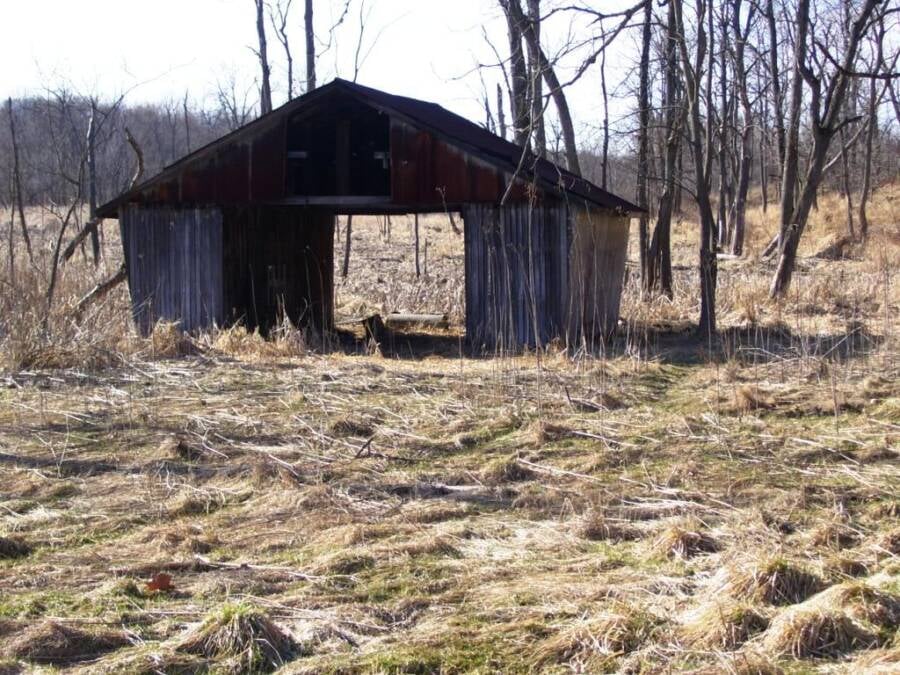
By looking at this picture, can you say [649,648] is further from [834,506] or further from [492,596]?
[834,506]

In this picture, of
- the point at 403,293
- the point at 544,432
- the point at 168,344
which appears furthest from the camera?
the point at 403,293

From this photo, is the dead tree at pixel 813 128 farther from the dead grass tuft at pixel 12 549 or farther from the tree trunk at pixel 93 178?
the dead grass tuft at pixel 12 549

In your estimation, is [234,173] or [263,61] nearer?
[234,173]

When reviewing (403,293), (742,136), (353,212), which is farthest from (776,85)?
(353,212)

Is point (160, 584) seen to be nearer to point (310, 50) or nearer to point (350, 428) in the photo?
point (350, 428)

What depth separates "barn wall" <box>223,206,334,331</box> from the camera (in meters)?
15.2

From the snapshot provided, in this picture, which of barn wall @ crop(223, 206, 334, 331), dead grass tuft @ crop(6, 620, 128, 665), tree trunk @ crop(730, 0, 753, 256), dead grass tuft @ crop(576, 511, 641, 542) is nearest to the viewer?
dead grass tuft @ crop(6, 620, 128, 665)

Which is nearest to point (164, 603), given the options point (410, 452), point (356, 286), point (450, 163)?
point (410, 452)

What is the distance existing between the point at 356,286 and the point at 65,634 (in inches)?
745

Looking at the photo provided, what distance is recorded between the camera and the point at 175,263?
48.9 feet

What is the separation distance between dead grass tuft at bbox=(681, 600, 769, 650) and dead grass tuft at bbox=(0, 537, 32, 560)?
329 cm

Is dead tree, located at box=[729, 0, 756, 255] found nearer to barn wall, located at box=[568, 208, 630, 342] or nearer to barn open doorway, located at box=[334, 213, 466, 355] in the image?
barn open doorway, located at box=[334, 213, 466, 355]

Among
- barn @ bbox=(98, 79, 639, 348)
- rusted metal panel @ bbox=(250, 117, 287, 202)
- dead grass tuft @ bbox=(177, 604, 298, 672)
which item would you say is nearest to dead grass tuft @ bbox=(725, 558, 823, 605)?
dead grass tuft @ bbox=(177, 604, 298, 672)

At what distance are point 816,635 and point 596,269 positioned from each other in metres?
10.3
